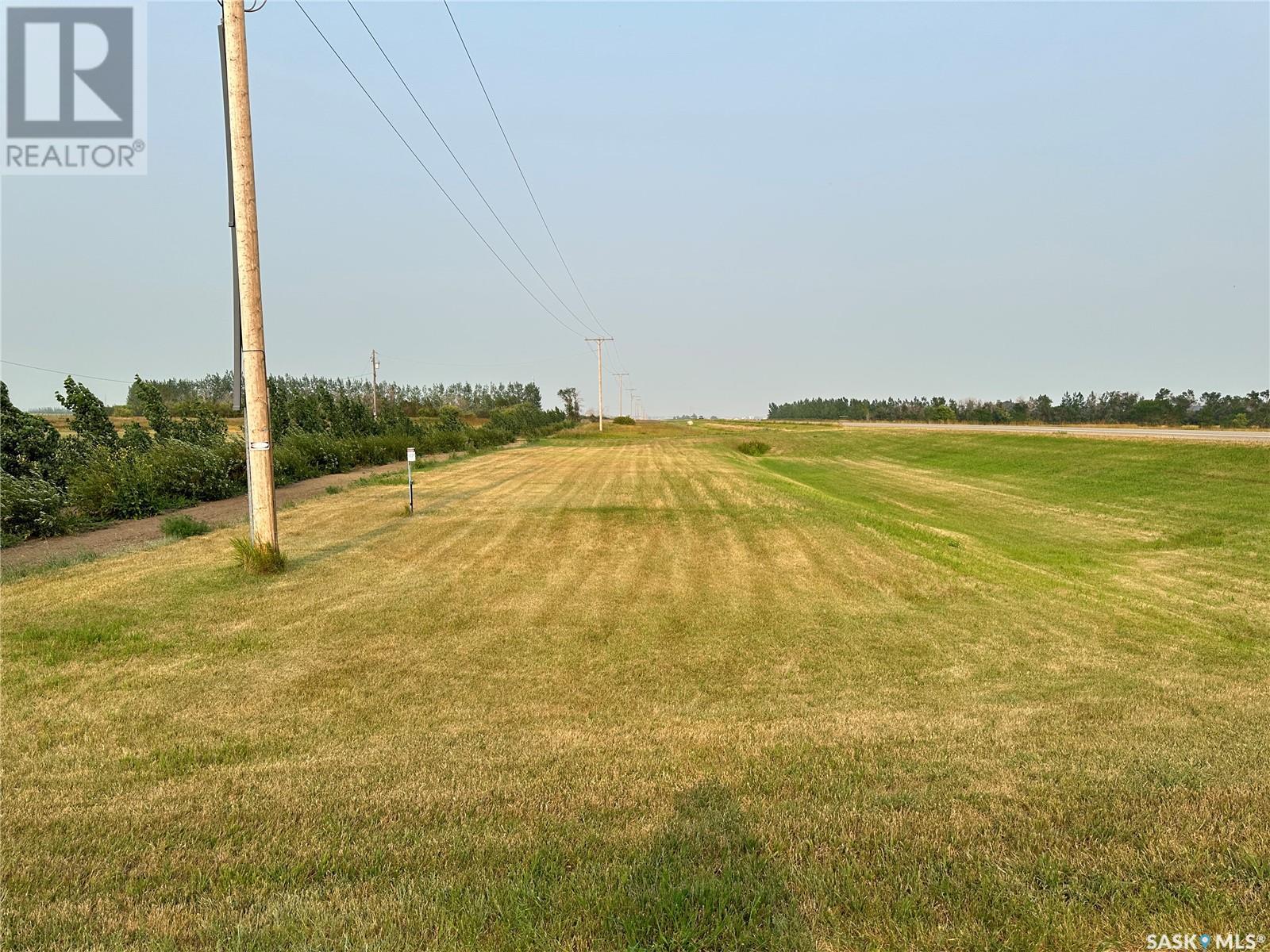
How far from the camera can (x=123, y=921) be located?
2.43 metres

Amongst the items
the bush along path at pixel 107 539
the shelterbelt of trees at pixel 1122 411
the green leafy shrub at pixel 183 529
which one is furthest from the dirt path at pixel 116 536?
the shelterbelt of trees at pixel 1122 411

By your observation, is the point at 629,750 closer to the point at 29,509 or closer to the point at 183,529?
the point at 183,529

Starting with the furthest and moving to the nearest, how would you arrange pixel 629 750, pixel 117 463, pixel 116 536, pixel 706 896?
1. pixel 117 463
2. pixel 116 536
3. pixel 629 750
4. pixel 706 896

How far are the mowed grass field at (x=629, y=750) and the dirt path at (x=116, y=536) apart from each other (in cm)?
212

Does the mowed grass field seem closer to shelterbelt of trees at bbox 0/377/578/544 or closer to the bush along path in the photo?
the bush along path

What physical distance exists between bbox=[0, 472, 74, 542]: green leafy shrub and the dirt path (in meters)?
0.24

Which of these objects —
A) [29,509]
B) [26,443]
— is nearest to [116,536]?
[29,509]

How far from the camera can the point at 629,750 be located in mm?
4152

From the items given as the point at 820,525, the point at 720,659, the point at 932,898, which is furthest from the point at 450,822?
the point at 820,525

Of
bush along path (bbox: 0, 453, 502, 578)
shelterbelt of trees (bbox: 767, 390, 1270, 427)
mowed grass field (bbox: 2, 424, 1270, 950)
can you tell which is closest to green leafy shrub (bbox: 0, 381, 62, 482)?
bush along path (bbox: 0, 453, 502, 578)

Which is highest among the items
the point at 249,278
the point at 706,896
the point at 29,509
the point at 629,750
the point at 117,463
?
the point at 249,278

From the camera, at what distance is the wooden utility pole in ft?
28.2

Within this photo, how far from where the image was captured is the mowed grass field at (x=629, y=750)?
8.03 ft

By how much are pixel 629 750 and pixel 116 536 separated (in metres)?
13.7
